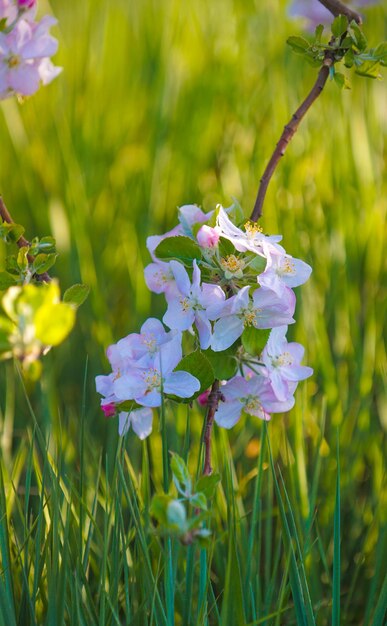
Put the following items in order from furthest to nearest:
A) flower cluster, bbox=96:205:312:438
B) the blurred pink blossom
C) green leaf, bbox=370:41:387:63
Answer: the blurred pink blossom
green leaf, bbox=370:41:387:63
flower cluster, bbox=96:205:312:438

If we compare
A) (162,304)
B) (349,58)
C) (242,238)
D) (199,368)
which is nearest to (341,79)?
(349,58)

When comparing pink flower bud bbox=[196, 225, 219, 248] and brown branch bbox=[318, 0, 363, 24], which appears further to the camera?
brown branch bbox=[318, 0, 363, 24]

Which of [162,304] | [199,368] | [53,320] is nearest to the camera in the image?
[53,320]

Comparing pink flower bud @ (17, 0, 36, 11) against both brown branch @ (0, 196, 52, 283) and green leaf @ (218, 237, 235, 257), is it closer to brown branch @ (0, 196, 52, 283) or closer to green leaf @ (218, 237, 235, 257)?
brown branch @ (0, 196, 52, 283)

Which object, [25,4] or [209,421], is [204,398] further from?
[25,4]

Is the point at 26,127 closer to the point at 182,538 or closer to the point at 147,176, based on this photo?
the point at 147,176

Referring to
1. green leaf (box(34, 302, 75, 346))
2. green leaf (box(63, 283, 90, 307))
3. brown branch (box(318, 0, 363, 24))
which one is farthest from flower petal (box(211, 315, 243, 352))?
brown branch (box(318, 0, 363, 24))
